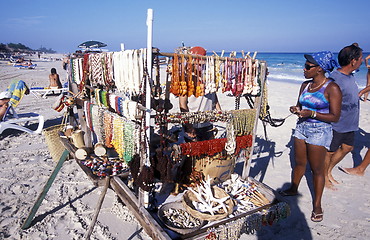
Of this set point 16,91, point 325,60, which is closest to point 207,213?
point 325,60

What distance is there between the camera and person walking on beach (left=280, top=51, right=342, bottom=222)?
8.75 feet

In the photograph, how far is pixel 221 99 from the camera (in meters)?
11.4

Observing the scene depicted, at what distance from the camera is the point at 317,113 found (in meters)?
2.72

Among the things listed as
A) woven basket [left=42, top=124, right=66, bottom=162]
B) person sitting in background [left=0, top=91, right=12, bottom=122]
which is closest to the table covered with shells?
woven basket [left=42, top=124, right=66, bottom=162]

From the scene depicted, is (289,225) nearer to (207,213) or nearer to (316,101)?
(207,213)

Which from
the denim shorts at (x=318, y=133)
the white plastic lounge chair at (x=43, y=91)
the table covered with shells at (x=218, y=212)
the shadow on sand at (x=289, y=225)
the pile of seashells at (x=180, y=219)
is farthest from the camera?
the white plastic lounge chair at (x=43, y=91)

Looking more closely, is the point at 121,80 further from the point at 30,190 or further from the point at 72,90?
the point at 30,190

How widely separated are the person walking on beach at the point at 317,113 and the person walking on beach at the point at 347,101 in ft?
2.89

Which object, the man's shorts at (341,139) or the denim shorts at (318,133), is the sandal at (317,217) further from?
the man's shorts at (341,139)

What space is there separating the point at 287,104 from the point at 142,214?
9200 millimetres

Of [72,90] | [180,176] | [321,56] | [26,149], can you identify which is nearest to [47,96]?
[26,149]

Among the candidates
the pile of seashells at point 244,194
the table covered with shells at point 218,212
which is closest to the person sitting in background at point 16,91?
the table covered with shells at point 218,212

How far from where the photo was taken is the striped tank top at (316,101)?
2731 millimetres

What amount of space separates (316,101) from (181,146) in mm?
1633
